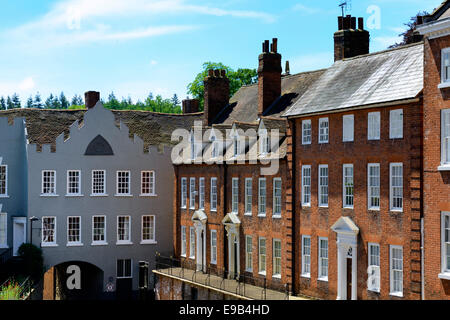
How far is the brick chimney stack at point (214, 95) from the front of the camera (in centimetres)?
5294

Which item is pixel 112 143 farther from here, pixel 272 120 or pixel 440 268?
pixel 440 268

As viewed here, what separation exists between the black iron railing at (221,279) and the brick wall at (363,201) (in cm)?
215

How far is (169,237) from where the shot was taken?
52.7m

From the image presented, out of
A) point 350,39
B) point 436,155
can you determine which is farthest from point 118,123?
point 436,155

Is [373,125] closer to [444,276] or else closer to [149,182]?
[444,276]

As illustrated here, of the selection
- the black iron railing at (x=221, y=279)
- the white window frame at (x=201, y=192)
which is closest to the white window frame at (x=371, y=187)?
the black iron railing at (x=221, y=279)

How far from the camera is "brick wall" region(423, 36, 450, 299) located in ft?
87.7

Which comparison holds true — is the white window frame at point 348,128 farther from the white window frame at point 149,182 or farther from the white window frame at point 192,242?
the white window frame at point 149,182

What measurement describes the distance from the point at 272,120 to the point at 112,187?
51.8 ft

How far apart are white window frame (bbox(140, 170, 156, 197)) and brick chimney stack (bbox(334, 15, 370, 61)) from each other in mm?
18559

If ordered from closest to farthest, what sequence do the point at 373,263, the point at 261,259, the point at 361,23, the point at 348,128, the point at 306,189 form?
the point at 373,263 → the point at 348,128 → the point at 306,189 → the point at 361,23 → the point at 261,259

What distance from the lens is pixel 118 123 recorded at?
54.8 meters

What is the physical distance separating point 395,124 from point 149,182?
A: 83.9ft

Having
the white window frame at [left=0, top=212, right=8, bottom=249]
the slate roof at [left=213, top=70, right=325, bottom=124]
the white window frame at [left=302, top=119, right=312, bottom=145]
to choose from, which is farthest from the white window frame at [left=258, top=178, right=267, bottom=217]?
the white window frame at [left=0, top=212, right=8, bottom=249]
